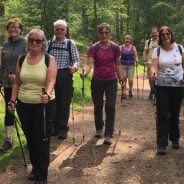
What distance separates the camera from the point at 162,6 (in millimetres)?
37531

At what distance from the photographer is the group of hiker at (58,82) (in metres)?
6.10

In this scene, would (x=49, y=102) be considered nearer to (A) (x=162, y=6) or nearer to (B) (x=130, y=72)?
(B) (x=130, y=72)

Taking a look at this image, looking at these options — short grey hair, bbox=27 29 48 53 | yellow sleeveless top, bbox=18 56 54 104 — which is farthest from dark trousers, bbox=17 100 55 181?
short grey hair, bbox=27 29 48 53

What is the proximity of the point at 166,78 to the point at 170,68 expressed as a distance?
7.7 inches

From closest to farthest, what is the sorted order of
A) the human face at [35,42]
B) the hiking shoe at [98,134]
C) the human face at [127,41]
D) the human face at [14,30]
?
1. the human face at [35,42]
2. the human face at [14,30]
3. the hiking shoe at [98,134]
4. the human face at [127,41]

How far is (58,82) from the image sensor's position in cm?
912

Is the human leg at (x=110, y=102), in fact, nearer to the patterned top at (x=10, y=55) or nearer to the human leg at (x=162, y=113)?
the human leg at (x=162, y=113)

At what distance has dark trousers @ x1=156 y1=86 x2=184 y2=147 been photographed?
801 centimetres

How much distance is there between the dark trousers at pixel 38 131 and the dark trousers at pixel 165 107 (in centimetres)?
252

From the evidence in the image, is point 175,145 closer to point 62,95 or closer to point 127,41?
point 62,95

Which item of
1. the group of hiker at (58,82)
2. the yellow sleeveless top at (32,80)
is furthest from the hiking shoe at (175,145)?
the yellow sleeveless top at (32,80)

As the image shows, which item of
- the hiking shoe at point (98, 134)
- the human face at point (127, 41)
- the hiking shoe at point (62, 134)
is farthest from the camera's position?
the human face at point (127, 41)

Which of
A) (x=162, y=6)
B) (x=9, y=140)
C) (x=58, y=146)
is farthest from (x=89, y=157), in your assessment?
(x=162, y=6)

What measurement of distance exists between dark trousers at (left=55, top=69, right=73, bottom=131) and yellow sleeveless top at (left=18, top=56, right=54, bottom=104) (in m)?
2.94
